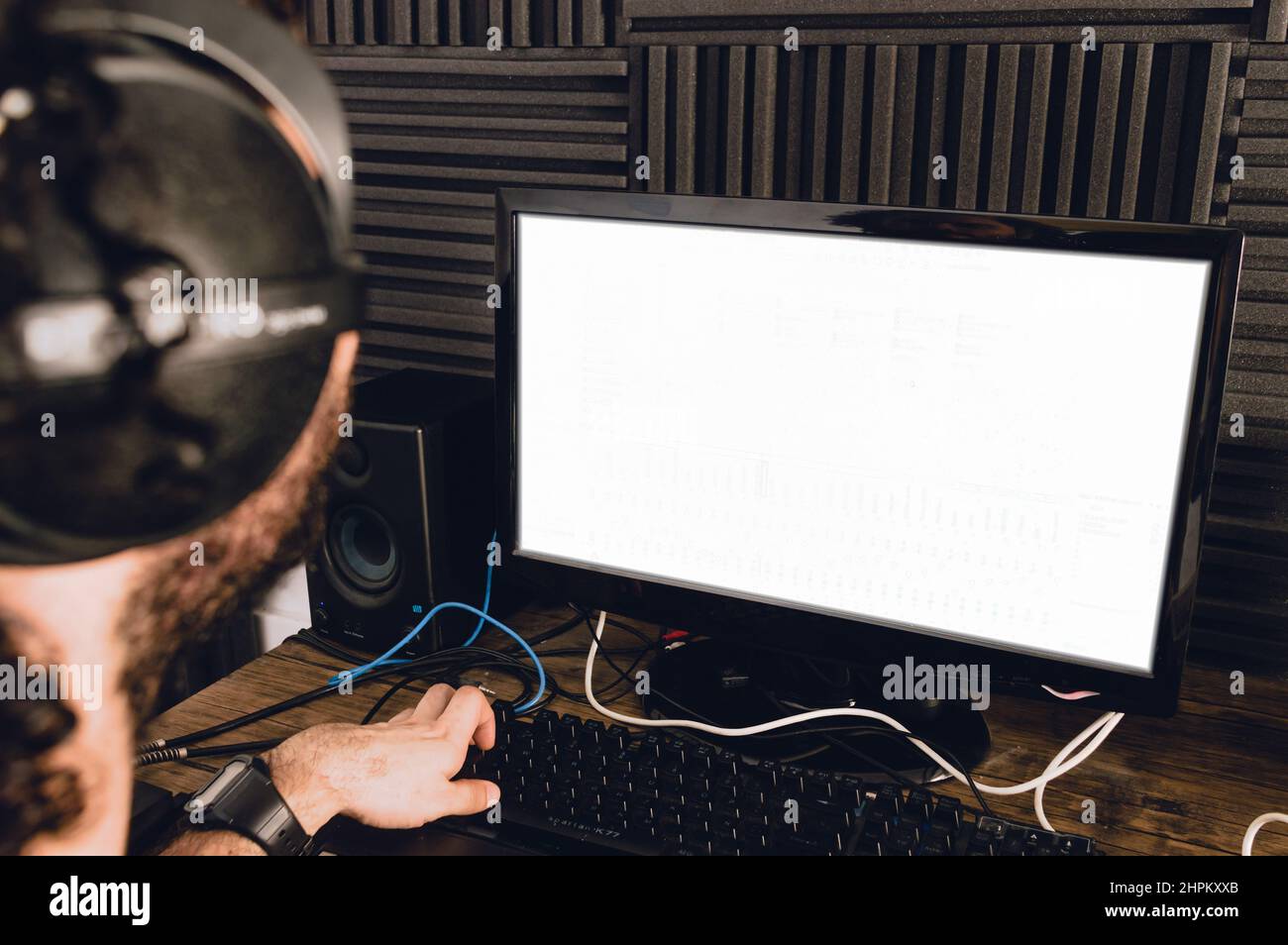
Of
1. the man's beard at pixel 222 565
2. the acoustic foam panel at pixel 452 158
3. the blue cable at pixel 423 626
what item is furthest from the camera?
the acoustic foam panel at pixel 452 158

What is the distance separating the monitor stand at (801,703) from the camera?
0.95 meters

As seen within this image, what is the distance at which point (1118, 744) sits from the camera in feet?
3.26

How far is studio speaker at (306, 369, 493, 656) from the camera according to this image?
1104 mm

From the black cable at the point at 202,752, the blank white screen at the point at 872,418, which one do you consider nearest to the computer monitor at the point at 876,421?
the blank white screen at the point at 872,418

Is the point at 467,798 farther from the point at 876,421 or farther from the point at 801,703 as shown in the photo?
the point at 876,421

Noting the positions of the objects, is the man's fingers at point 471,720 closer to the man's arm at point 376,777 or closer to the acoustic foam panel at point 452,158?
the man's arm at point 376,777

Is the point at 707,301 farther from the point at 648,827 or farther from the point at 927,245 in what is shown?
the point at 648,827

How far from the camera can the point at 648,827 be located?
2.64 ft

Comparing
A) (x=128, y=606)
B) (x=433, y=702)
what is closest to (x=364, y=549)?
(x=433, y=702)

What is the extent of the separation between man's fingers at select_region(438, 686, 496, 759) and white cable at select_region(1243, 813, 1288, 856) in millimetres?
606

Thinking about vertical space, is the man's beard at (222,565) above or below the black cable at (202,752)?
above

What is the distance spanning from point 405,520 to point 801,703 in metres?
0.45

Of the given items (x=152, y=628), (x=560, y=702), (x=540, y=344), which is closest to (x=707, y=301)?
(x=540, y=344)
